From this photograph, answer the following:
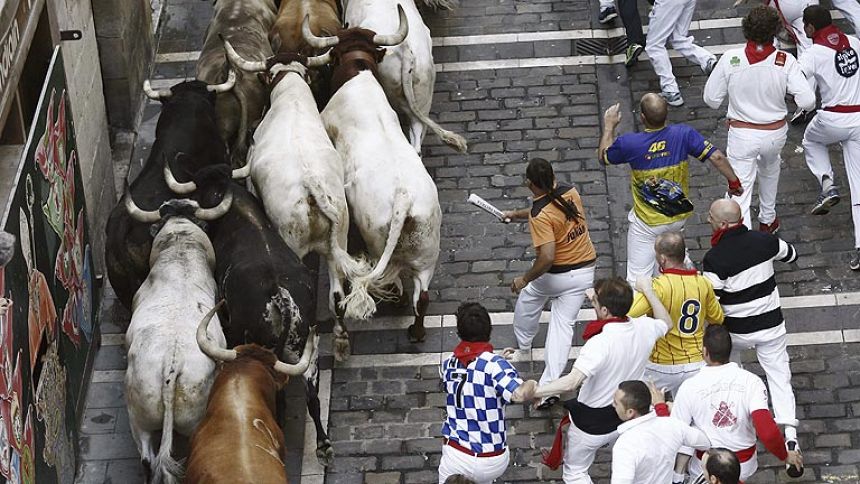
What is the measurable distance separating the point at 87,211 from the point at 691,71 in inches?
265

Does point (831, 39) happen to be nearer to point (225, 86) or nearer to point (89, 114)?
point (225, 86)

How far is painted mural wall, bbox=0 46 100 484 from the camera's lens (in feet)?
31.4

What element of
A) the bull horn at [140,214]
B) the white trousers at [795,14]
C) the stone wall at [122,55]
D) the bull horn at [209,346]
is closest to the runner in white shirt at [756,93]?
the white trousers at [795,14]

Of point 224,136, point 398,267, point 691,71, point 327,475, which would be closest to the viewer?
point 327,475

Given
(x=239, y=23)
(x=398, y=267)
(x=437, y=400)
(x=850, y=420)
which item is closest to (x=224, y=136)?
(x=239, y=23)

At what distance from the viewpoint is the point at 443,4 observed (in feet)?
55.5

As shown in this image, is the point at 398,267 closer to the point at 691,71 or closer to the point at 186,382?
the point at 186,382

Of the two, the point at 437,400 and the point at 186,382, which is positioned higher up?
the point at 186,382

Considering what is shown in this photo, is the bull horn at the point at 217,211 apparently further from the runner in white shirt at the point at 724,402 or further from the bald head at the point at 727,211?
the runner in white shirt at the point at 724,402

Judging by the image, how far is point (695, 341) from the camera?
10.4 m

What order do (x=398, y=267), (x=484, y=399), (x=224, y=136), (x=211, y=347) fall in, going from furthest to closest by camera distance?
(x=224, y=136)
(x=398, y=267)
(x=211, y=347)
(x=484, y=399)

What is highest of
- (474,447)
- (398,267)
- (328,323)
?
(474,447)

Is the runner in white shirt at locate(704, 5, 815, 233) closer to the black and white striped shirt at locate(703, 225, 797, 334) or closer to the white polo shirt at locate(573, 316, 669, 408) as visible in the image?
the black and white striped shirt at locate(703, 225, 797, 334)

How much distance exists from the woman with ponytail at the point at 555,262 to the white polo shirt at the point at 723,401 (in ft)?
6.34
